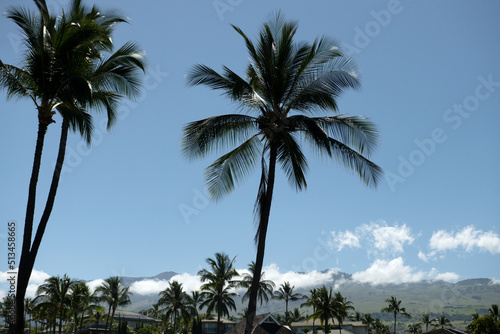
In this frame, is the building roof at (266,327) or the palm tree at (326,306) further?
the palm tree at (326,306)

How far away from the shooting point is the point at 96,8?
13977 mm

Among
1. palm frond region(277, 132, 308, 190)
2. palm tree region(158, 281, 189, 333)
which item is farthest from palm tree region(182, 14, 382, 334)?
palm tree region(158, 281, 189, 333)

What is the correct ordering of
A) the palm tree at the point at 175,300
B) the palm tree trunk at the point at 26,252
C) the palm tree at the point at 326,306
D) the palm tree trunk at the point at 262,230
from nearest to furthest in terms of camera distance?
the palm tree trunk at the point at 26,252
the palm tree trunk at the point at 262,230
the palm tree at the point at 326,306
the palm tree at the point at 175,300

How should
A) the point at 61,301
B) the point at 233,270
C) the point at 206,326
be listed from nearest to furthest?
the point at 61,301
the point at 233,270
the point at 206,326

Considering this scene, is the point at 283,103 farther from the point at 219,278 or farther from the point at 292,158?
the point at 219,278

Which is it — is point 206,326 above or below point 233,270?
below

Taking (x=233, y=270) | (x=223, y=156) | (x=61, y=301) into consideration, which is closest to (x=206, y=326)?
(x=233, y=270)

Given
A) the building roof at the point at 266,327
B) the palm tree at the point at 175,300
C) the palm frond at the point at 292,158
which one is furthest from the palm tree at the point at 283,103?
the palm tree at the point at 175,300

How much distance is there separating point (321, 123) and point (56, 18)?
8.64 m

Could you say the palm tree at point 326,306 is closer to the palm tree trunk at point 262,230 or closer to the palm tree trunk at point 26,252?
the palm tree trunk at point 262,230

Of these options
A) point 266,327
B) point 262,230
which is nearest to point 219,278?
point 266,327

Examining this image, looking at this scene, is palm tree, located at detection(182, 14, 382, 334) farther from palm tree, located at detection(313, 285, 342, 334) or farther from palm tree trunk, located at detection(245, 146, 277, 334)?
palm tree, located at detection(313, 285, 342, 334)

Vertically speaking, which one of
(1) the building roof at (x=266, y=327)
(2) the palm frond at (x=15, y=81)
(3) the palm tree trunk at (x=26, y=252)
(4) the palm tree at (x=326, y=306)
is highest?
(2) the palm frond at (x=15, y=81)

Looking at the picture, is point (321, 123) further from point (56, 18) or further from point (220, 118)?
point (56, 18)
